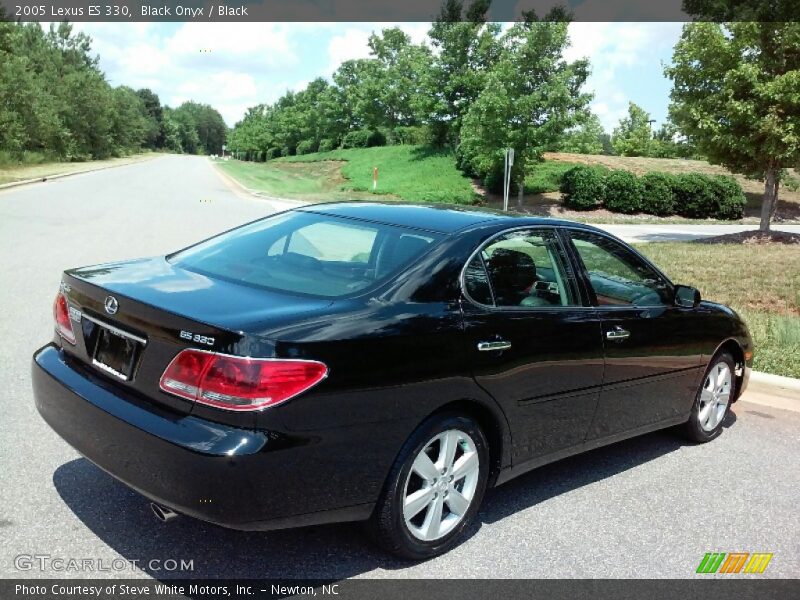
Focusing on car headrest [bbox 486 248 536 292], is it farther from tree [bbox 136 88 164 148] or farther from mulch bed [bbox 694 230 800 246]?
tree [bbox 136 88 164 148]

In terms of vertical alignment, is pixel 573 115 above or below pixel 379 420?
above

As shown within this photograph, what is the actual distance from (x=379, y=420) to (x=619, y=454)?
2.56 meters

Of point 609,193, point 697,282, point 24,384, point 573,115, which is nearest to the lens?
point 24,384

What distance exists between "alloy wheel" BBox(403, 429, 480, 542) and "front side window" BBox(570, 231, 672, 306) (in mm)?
1399

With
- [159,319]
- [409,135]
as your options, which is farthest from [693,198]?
[159,319]

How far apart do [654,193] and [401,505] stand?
93.9ft

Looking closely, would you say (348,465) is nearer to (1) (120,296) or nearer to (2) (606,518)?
(1) (120,296)

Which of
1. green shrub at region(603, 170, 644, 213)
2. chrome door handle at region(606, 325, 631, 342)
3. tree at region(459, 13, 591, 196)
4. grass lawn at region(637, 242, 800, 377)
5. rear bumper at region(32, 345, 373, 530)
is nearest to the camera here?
rear bumper at region(32, 345, 373, 530)

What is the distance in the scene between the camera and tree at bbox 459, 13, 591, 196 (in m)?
26.9

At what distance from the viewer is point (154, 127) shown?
168500 mm

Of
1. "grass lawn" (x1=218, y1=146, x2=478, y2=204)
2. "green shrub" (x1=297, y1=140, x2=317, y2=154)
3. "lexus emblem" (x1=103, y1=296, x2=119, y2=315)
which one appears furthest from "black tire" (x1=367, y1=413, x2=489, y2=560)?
"green shrub" (x1=297, y1=140, x2=317, y2=154)

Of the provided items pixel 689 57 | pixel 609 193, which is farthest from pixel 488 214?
pixel 609 193

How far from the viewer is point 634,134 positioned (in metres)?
66.1

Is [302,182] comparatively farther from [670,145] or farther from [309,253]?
[309,253]
